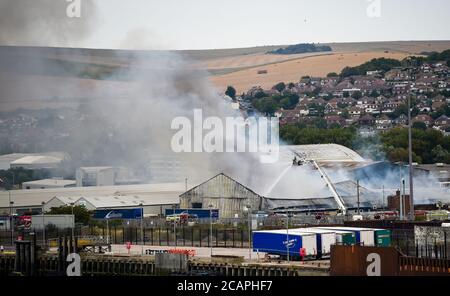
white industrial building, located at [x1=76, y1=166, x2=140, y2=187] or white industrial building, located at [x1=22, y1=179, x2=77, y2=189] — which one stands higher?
white industrial building, located at [x1=76, y1=166, x2=140, y2=187]

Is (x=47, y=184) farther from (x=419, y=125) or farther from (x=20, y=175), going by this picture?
(x=419, y=125)

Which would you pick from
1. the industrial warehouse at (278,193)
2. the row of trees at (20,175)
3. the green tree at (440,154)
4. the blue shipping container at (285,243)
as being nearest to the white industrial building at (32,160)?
the row of trees at (20,175)

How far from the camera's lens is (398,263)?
4819 centimetres

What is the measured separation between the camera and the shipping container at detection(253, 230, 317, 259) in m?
56.1

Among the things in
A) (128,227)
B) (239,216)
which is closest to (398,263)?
(128,227)

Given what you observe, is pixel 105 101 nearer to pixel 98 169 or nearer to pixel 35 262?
pixel 98 169

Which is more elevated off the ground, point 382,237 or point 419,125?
point 419,125

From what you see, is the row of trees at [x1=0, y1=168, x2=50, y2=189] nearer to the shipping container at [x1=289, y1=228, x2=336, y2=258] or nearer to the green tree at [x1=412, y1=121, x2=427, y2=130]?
the green tree at [x1=412, y1=121, x2=427, y2=130]

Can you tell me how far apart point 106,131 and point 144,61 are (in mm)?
16434

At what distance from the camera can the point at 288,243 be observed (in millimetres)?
56344

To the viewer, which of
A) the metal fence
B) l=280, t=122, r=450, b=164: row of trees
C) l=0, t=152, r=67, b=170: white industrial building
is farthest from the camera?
l=280, t=122, r=450, b=164: row of trees

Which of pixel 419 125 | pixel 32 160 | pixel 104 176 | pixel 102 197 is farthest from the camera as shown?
pixel 419 125

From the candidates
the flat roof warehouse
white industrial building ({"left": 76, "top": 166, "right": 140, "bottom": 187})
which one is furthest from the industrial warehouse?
white industrial building ({"left": 76, "top": 166, "right": 140, "bottom": 187})

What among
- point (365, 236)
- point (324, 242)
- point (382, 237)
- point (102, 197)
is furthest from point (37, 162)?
point (324, 242)
